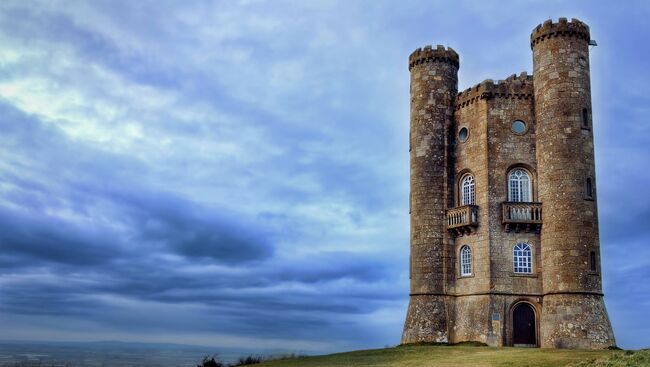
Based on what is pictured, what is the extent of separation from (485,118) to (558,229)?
330 inches

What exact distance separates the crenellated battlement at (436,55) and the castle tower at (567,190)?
6021mm

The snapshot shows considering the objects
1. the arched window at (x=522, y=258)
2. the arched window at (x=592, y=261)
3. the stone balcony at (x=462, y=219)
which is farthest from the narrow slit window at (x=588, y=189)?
the stone balcony at (x=462, y=219)

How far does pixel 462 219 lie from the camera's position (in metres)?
43.4

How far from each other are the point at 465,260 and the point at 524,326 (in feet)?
17.6

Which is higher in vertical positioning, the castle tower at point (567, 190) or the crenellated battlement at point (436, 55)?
the crenellated battlement at point (436, 55)

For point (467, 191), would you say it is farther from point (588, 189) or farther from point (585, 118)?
point (585, 118)

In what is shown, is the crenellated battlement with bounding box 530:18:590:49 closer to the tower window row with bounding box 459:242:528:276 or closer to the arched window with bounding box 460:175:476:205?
the arched window with bounding box 460:175:476:205

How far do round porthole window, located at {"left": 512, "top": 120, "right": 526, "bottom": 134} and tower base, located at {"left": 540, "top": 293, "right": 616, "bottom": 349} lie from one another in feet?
34.1

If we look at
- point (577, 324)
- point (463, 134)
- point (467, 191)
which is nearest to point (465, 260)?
point (467, 191)

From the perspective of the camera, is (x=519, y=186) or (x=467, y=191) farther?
(x=467, y=191)

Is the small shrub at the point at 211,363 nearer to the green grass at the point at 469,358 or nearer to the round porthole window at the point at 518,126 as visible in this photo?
the green grass at the point at 469,358

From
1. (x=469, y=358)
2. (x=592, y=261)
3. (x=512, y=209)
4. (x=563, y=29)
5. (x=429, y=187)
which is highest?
(x=563, y=29)

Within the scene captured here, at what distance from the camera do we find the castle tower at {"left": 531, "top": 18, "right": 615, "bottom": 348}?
127ft

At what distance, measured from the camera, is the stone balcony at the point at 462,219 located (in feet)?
141
